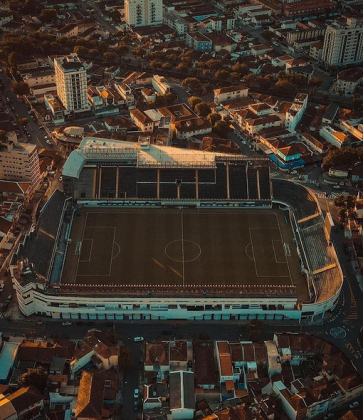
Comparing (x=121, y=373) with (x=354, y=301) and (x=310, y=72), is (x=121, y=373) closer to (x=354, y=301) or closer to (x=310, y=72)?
(x=354, y=301)

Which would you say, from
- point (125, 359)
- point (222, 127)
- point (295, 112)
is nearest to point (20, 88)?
point (222, 127)

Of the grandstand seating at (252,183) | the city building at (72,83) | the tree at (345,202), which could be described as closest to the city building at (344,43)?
the tree at (345,202)

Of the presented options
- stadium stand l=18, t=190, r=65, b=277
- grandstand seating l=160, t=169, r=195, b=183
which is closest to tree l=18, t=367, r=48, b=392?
stadium stand l=18, t=190, r=65, b=277

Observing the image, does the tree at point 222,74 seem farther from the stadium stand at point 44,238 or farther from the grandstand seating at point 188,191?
the stadium stand at point 44,238

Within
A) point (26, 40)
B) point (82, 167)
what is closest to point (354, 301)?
point (82, 167)

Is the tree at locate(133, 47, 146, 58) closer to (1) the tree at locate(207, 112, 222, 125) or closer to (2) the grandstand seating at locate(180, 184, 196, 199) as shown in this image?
(1) the tree at locate(207, 112, 222, 125)

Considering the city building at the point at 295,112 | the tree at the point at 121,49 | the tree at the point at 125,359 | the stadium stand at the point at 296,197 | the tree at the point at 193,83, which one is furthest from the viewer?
the tree at the point at 121,49
